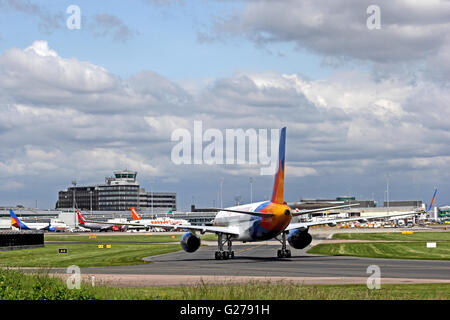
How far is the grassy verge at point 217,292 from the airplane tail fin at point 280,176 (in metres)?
21.9

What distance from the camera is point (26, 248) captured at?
274 ft

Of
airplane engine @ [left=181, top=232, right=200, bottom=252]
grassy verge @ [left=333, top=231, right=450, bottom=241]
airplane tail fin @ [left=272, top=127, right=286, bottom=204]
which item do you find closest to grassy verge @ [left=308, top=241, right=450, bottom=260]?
airplane tail fin @ [left=272, top=127, right=286, bottom=204]

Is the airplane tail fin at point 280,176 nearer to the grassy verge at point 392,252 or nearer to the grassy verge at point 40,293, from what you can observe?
the grassy verge at point 392,252

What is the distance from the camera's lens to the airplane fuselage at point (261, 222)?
5266 cm

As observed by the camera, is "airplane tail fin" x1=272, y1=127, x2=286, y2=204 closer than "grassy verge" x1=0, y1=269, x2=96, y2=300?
No

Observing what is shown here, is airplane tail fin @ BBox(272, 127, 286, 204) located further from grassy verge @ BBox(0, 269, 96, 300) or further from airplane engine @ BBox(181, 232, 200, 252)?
grassy verge @ BBox(0, 269, 96, 300)

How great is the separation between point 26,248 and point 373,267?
52326 millimetres

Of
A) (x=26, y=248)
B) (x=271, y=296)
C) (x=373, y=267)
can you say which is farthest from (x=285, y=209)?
(x=26, y=248)

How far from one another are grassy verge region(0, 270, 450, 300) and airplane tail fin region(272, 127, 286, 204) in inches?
860

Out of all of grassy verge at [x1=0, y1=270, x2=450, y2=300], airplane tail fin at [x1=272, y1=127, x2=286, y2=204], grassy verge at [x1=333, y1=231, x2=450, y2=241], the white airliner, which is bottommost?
grassy verge at [x1=333, y1=231, x2=450, y2=241]

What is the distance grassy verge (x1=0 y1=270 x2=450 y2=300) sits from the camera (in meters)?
22.4
